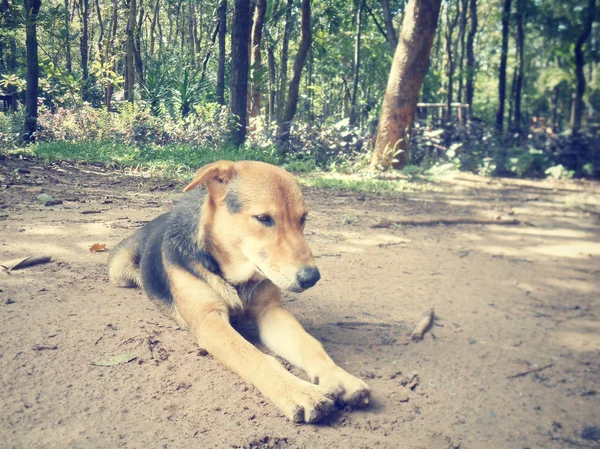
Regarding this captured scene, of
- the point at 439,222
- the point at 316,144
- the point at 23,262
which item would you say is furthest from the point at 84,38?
the point at 23,262

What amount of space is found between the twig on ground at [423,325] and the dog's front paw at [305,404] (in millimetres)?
1219

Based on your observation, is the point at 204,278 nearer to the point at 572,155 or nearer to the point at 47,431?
the point at 47,431

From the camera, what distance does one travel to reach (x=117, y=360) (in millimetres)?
2658

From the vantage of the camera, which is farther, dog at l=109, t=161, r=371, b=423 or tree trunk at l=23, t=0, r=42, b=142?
tree trunk at l=23, t=0, r=42, b=142

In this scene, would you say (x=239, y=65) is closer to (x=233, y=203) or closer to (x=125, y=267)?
(x=125, y=267)

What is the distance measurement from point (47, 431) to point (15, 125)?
12352 mm

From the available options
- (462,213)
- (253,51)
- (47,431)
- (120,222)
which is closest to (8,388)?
(47,431)

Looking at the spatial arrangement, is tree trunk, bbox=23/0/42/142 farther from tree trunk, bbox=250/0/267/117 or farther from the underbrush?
tree trunk, bbox=250/0/267/117

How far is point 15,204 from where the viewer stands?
616 cm

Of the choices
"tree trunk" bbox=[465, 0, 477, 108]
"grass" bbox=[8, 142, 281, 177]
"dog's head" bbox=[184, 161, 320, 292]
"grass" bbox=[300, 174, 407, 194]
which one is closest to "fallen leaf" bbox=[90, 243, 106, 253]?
"dog's head" bbox=[184, 161, 320, 292]

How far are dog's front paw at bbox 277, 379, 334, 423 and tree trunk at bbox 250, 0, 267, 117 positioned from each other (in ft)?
41.3

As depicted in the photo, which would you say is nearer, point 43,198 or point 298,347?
point 298,347

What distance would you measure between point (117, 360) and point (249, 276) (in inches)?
32.7

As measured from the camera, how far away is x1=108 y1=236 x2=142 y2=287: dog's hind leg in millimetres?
3781
